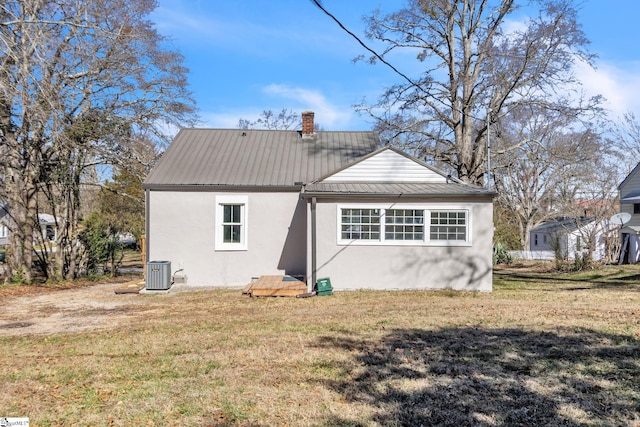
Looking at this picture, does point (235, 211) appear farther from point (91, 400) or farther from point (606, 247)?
point (606, 247)

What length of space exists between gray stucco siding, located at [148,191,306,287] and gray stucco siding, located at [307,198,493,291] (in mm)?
1843

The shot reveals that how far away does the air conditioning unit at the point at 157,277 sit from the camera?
12242mm

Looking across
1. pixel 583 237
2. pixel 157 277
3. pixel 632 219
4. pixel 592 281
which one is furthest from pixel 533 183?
pixel 157 277

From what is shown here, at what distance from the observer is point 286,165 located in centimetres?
1439

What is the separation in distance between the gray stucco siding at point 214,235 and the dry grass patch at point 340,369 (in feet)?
13.1

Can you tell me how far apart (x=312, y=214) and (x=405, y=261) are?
2749mm

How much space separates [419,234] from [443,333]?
16.4 feet

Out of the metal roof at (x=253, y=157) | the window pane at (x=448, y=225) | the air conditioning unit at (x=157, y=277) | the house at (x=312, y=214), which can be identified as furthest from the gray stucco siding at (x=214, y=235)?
the window pane at (x=448, y=225)

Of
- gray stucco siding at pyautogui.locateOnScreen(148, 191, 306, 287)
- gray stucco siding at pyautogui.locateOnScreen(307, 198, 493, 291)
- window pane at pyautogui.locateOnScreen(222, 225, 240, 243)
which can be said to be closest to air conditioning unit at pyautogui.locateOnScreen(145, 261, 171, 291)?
gray stucco siding at pyautogui.locateOnScreen(148, 191, 306, 287)

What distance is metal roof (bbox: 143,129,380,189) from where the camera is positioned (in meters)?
13.4

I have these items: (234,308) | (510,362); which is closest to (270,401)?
(510,362)

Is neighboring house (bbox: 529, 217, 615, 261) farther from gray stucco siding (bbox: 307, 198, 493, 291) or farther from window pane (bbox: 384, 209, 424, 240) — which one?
window pane (bbox: 384, 209, 424, 240)

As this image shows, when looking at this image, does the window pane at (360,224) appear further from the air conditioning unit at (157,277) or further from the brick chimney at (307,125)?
the brick chimney at (307,125)

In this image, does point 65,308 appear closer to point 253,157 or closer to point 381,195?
point 253,157
